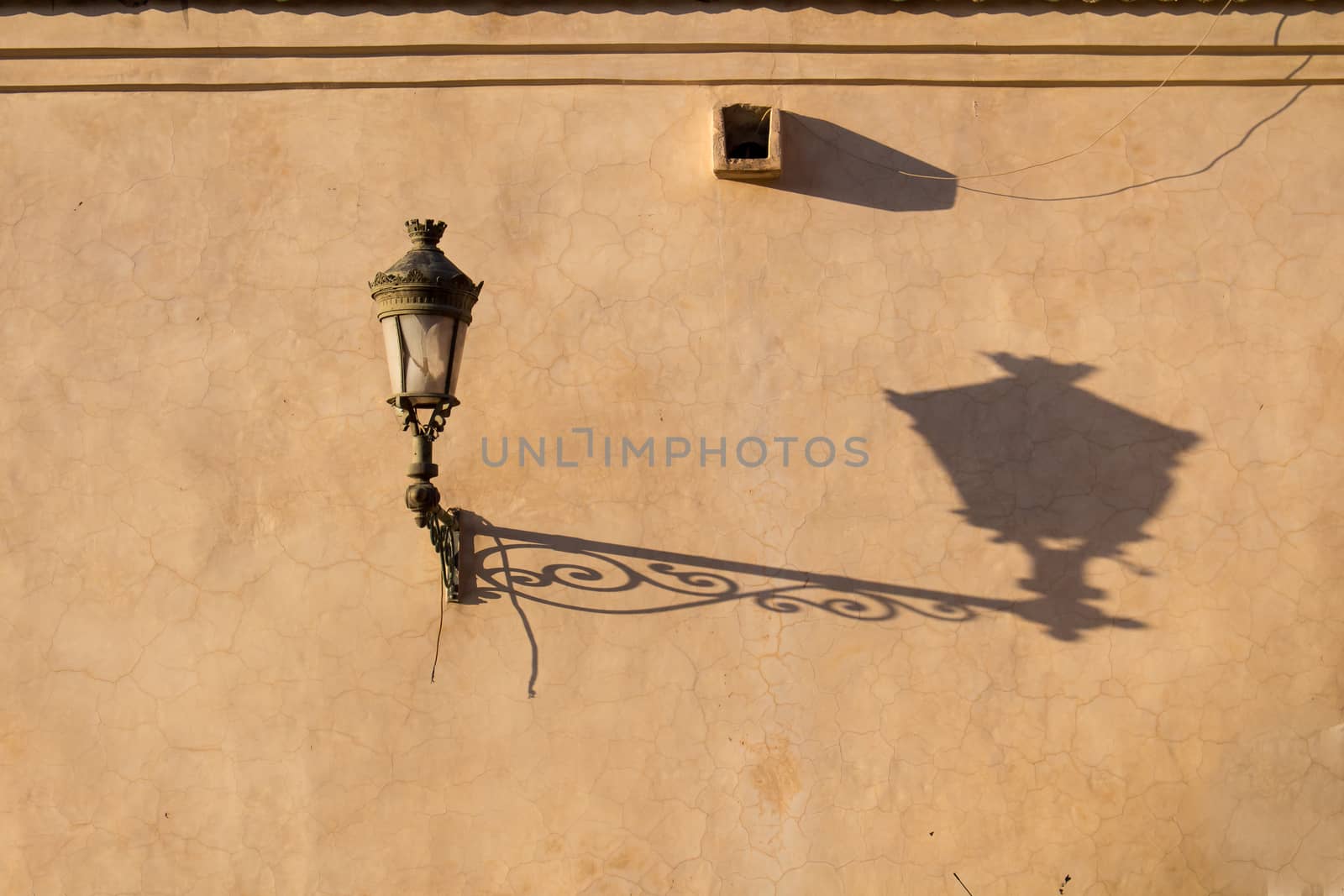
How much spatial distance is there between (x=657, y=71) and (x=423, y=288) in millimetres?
Result: 1460

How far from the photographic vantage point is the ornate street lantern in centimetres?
304

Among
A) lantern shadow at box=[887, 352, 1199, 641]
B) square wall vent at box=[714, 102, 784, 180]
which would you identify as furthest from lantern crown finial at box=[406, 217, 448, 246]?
lantern shadow at box=[887, 352, 1199, 641]

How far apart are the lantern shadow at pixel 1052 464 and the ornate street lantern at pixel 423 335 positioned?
1587 millimetres

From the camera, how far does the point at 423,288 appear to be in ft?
9.90

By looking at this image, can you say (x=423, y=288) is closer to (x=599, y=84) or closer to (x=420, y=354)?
(x=420, y=354)

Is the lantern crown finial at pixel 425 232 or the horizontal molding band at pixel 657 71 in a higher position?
the horizontal molding band at pixel 657 71

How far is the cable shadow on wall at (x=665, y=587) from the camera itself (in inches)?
144

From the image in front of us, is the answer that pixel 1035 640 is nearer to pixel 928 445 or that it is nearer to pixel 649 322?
pixel 928 445

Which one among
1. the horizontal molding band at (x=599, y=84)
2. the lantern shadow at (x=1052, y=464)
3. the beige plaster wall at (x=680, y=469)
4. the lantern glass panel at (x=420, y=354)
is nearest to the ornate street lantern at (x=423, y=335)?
the lantern glass panel at (x=420, y=354)

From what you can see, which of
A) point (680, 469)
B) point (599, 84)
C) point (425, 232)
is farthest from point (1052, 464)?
point (425, 232)

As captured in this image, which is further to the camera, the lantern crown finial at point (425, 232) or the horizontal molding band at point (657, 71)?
the horizontal molding band at point (657, 71)

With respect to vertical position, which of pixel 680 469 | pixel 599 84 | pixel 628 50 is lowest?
pixel 680 469

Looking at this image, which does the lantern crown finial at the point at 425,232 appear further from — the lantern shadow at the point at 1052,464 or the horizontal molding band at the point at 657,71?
the lantern shadow at the point at 1052,464

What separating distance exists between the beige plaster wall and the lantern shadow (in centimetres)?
2
